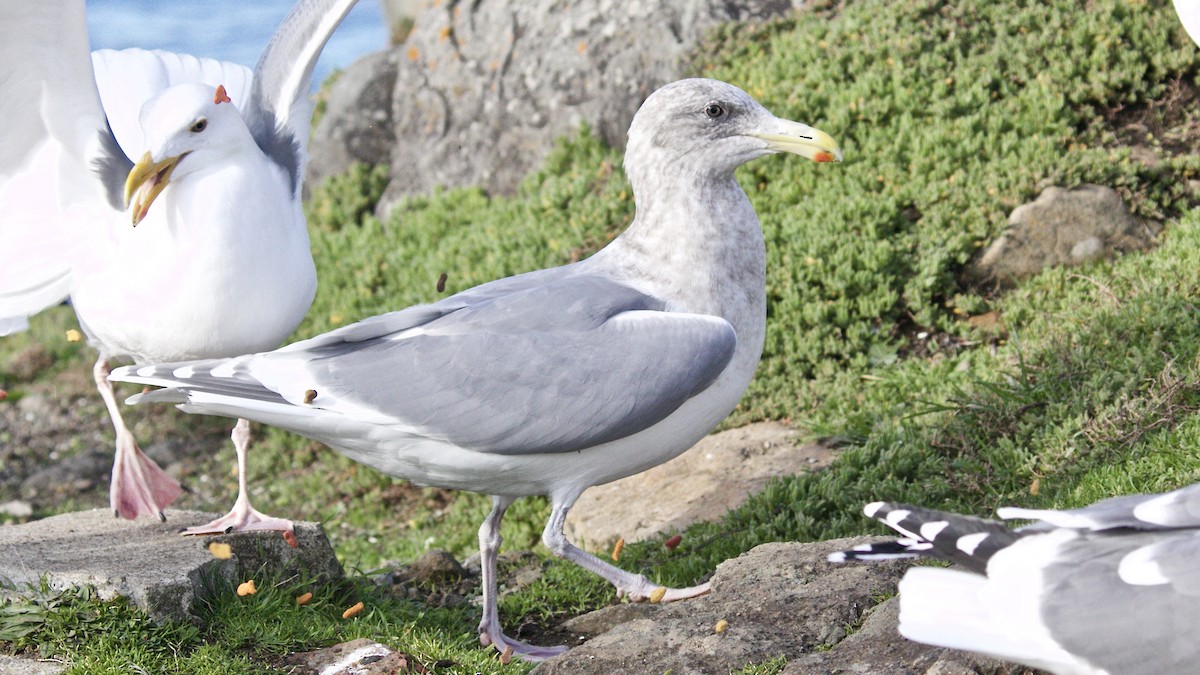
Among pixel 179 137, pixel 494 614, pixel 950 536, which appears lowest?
pixel 494 614

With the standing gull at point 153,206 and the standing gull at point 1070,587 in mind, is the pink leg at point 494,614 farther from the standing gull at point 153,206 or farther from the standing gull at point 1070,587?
the standing gull at point 1070,587

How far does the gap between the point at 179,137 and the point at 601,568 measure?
2022mm

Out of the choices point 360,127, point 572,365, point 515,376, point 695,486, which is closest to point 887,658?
point 572,365

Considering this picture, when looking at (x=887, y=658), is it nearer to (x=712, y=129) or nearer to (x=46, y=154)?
(x=712, y=129)

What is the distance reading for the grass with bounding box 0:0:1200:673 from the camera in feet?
15.1

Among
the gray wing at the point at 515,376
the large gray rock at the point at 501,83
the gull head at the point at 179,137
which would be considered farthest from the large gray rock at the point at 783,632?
the large gray rock at the point at 501,83

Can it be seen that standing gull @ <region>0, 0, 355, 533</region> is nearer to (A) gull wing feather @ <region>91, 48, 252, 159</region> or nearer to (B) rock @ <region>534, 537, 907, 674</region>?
(A) gull wing feather @ <region>91, 48, 252, 159</region>

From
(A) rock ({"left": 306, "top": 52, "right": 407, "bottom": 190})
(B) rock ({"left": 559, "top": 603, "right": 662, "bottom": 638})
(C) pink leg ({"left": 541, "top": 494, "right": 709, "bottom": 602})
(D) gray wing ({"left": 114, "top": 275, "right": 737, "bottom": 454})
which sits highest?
(A) rock ({"left": 306, "top": 52, "right": 407, "bottom": 190})

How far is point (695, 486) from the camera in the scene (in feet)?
18.1

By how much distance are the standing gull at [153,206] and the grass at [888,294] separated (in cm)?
100

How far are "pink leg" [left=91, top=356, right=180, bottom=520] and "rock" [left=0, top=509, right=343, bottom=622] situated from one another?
52 mm

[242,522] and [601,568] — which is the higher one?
[242,522]

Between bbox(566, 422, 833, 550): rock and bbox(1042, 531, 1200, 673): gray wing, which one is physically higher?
bbox(1042, 531, 1200, 673): gray wing

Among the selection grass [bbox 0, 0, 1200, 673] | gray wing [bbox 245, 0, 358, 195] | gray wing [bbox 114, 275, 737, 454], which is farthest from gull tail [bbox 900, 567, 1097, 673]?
gray wing [bbox 245, 0, 358, 195]
